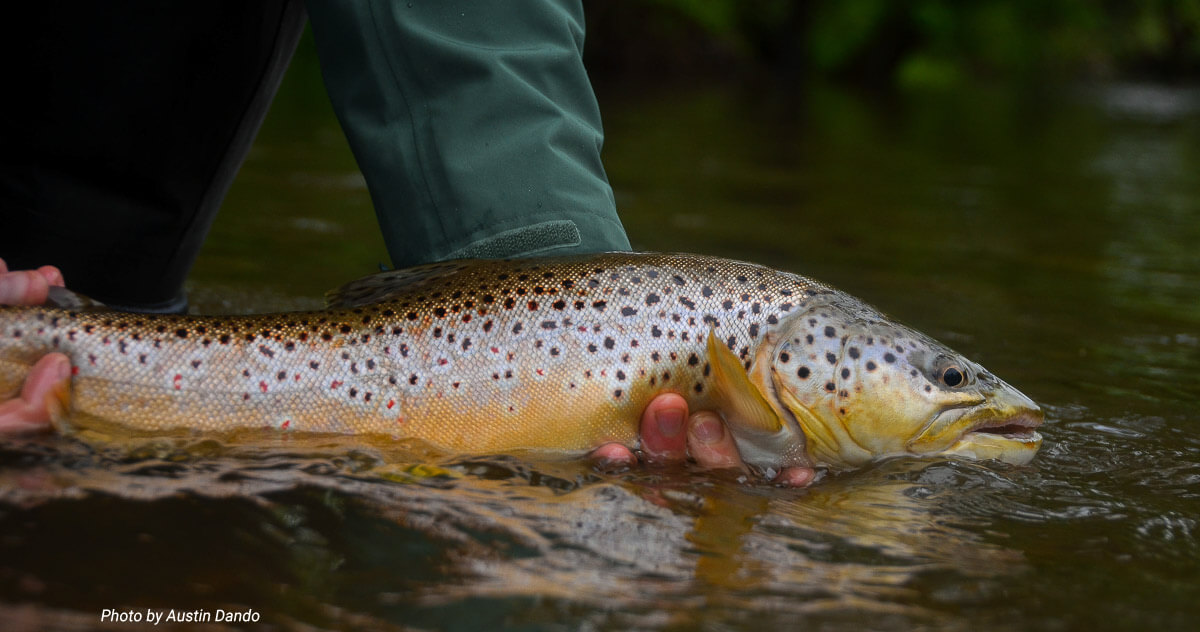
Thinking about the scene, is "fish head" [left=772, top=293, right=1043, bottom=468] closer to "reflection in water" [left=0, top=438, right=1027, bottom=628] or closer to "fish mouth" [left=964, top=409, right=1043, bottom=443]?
"fish mouth" [left=964, top=409, right=1043, bottom=443]

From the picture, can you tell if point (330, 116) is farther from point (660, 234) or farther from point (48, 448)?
point (48, 448)

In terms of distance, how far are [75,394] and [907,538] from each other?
1.95 m

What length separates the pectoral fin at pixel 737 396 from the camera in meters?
2.72

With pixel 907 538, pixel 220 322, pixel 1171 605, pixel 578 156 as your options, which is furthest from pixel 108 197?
pixel 1171 605

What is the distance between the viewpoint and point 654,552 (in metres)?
2.23

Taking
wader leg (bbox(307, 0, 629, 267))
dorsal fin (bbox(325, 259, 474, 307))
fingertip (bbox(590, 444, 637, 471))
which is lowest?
fingertip (bbox(590, 444, 637, 471))

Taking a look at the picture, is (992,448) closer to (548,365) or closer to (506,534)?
(548,365)

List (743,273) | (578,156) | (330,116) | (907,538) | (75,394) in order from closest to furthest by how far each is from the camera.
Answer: (907,538)
(75,394)
(743,273)
(578,156)
(330,116)

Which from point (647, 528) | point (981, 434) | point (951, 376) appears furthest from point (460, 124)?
point (981, 434)

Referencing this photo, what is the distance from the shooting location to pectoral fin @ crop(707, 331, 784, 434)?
2717 millimetres

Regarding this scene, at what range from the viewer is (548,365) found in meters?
2.79

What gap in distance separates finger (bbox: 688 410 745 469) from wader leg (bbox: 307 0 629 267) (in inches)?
24.2

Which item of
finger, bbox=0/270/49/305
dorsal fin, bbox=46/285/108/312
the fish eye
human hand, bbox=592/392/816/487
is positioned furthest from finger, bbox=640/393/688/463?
finger, bbox=0/270/49/305

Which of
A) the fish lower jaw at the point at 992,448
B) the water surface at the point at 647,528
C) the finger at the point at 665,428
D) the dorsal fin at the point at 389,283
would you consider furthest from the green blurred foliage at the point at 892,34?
the finger at the point at 665,428
